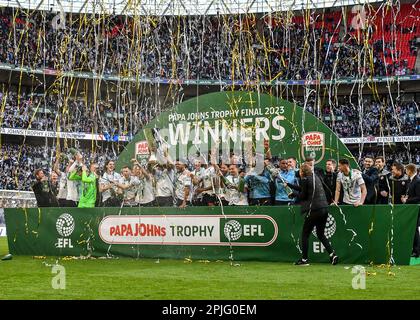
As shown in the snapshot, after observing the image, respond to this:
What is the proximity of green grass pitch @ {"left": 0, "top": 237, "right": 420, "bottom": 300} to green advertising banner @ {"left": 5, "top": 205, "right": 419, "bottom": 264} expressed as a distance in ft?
1.58

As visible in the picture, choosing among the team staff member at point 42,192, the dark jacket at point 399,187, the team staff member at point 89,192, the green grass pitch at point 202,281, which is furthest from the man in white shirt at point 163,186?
the dark jacket at point 399,187

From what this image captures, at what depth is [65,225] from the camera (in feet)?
43.5

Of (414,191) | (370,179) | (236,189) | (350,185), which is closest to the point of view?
(414,191)

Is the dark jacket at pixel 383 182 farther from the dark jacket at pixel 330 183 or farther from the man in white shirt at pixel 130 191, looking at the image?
the man in white shirt at pixel 130 191

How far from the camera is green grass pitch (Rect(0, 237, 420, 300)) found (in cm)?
722

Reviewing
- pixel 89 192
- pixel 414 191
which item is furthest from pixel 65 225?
pixel 414 191

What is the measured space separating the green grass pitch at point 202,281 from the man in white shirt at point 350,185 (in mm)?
1679

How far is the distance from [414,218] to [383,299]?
389 cm

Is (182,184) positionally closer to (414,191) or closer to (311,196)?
(311,196)

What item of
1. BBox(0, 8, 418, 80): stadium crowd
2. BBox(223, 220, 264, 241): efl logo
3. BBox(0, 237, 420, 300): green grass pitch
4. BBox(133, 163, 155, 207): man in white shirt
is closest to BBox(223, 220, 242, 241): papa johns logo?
BBox(223, 220, 264, 241): efl logo

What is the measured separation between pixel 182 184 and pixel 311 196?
3.83 metres

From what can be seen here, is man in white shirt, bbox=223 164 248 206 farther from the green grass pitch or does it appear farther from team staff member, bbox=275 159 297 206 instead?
the green grass pitch

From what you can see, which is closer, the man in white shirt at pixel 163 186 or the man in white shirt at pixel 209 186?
the man in white shirt at pixel 209 186

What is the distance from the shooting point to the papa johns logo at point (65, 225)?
13.2 metres
